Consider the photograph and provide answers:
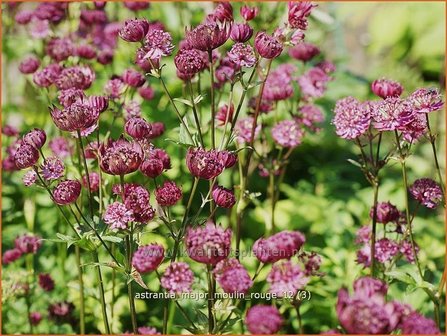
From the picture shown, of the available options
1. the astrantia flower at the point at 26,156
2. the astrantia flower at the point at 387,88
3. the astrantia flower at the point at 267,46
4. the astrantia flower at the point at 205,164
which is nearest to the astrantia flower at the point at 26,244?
the astrantia flower at the point at 26,156

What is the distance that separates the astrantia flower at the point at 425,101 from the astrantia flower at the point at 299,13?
0.30 meters

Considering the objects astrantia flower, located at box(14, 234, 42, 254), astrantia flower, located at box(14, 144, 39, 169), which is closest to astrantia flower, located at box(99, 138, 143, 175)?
astrantia flower, located at box(14, 144, 39, 169)

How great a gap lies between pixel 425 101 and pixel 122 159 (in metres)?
0.63

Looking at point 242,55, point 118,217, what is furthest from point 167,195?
point 242,55

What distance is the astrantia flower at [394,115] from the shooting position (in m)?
1.33

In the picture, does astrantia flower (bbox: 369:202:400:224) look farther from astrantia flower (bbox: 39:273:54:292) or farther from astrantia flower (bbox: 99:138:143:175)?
astrantia flower (bbox: 39:273:54:292)

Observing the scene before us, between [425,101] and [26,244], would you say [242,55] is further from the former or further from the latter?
[26,244]

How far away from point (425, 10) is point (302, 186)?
2807 mm

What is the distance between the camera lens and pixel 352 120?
1.43m

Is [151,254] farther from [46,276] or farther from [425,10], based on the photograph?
[425,10]

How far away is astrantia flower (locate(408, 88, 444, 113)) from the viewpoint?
135 cm

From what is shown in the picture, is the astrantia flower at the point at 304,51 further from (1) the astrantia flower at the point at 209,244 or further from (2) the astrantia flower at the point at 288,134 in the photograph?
(1) the astrantia flower at the point at 209,244

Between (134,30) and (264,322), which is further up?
(134,30)

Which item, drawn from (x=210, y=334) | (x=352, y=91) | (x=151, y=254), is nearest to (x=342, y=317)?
(x=151, y=254)
